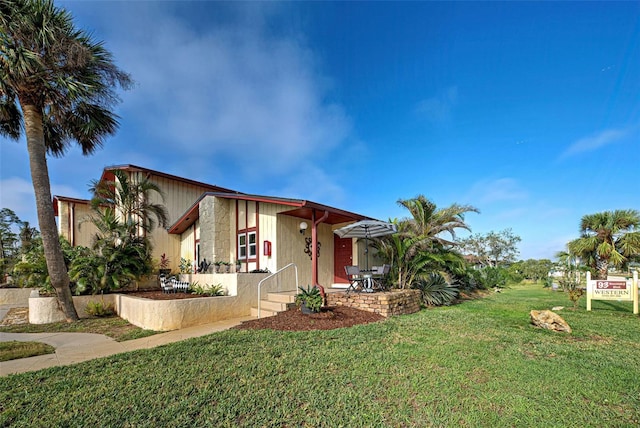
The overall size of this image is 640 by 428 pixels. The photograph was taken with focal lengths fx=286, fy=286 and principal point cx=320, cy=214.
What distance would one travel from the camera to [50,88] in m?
8.65

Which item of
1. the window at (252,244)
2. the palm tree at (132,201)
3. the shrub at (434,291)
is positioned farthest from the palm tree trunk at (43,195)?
the shrub at (434,291)

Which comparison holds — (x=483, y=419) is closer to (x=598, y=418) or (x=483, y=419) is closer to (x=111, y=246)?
(x=598, y=418)

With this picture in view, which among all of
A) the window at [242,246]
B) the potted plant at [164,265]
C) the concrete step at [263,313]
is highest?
the window at [242,246]

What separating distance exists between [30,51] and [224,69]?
18.2 ft

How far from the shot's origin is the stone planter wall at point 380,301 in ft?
26.6

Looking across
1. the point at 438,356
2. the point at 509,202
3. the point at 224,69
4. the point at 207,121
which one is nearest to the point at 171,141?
the point at 207,121

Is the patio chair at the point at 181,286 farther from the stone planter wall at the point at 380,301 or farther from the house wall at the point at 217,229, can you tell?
the stone planter wall at the point at 380,301

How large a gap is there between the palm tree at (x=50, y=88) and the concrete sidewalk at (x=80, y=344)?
2.39m

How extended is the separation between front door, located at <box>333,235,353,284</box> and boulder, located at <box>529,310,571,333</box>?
640cm

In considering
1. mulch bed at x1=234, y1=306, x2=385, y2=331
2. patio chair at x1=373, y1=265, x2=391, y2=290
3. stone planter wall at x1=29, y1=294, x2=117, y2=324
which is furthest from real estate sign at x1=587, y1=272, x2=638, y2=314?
stone planter wall at x1=29, y1=294, x2=117, y2=324

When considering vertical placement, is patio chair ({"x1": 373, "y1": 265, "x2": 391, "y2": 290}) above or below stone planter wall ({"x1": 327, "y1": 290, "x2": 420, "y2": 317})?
above

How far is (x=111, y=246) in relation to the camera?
11.4m

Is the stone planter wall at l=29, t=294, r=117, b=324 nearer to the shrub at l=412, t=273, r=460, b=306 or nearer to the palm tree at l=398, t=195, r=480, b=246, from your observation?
the shrub at l=412, t=273, r=460, b=306

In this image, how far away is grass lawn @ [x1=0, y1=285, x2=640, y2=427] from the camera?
310cm
